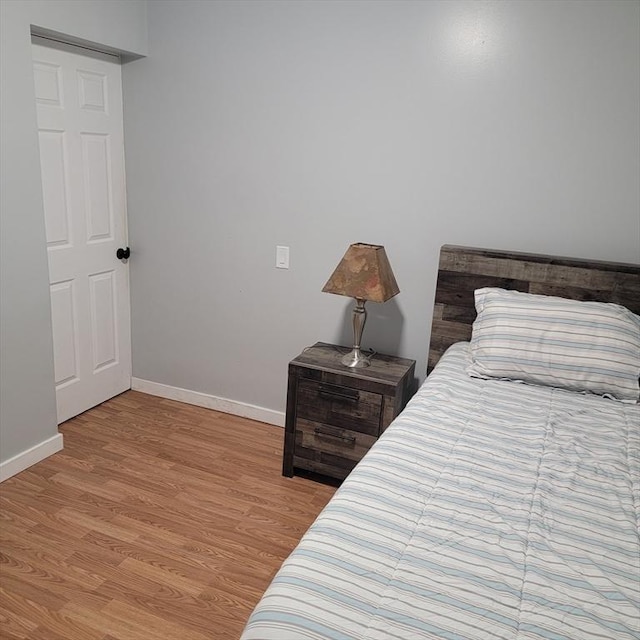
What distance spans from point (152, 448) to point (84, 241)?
3.71ft

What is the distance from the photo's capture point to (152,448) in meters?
2.95

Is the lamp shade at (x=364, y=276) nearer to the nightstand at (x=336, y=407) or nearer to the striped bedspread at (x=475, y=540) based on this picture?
the nightstand at (x=336, y=407)

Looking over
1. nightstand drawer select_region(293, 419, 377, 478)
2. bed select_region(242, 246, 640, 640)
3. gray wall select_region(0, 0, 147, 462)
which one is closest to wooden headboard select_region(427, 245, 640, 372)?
bed select_region(242, 246, 640, 640)

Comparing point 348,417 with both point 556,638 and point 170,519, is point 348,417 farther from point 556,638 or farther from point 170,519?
point 556,638

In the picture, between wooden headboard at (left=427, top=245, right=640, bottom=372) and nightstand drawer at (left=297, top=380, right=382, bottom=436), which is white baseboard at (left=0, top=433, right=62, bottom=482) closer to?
nightstand drawer at (left=297, top=380, right=382, bottom=436)

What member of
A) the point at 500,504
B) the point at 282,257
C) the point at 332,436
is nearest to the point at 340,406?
the point at 332,436

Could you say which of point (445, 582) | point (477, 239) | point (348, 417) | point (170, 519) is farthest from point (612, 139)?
point (170, 519)

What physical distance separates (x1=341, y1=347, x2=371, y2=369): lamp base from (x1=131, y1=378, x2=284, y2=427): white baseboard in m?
0.73

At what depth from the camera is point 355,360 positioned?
2.69 meters

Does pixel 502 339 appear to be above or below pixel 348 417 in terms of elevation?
above

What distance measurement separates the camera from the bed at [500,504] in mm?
1089

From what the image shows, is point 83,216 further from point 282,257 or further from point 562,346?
point 562,346

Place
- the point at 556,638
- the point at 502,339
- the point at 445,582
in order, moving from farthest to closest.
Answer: the point at 502,339 → the point at 445,582 → the point at 556,638

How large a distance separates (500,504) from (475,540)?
0.18 metres
